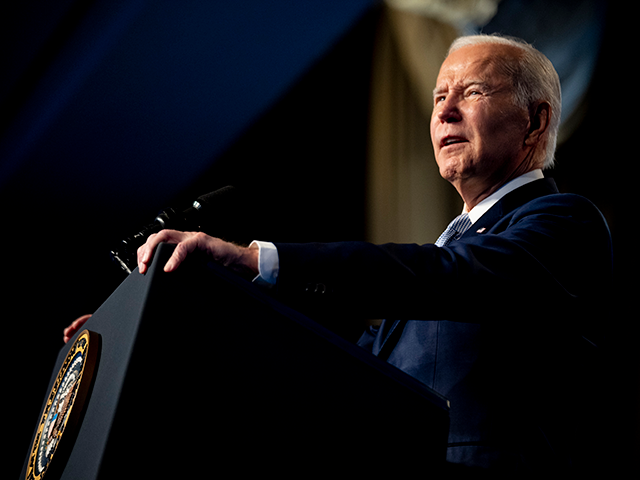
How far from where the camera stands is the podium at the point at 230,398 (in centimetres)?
58

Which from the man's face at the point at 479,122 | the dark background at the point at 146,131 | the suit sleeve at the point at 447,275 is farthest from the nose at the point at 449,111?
the dark background at the point at 146,131

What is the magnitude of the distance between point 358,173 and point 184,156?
3.46 ft

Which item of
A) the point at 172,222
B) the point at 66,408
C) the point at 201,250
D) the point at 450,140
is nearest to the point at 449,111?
the point at 450,140

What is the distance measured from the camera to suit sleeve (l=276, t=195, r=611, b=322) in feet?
2.42

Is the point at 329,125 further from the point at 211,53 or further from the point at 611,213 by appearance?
the point at 611,213

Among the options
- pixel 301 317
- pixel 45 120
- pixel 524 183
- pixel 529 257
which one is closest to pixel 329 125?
pixel 45 120

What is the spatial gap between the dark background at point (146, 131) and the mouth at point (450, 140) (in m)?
1.36

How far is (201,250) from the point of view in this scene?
671 millimetres

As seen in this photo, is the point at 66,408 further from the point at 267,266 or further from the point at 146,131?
the point at 146,131

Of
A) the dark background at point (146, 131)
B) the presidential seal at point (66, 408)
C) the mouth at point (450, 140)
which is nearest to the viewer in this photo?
the presidential seal at point (66, 408)

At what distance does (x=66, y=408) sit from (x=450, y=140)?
122 centimetres

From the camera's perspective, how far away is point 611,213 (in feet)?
6.20

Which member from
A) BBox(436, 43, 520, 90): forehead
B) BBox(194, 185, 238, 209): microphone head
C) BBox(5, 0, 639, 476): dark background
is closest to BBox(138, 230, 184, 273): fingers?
BBox(194, 185, 238, 209): microphone head

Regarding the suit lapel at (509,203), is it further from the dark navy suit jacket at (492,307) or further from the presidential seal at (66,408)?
the presidential seal at (66,408)
